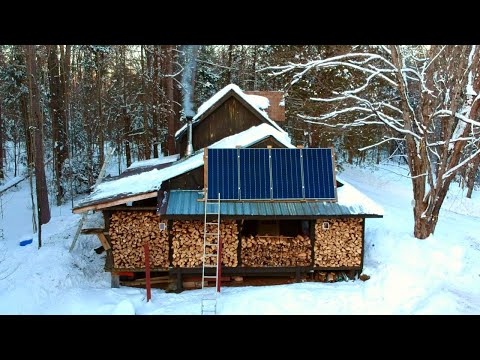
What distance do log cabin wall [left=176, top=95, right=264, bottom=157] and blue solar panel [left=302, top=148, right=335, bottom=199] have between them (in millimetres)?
3318

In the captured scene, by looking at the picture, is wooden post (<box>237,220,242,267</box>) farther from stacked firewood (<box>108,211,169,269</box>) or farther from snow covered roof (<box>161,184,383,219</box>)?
stacked firewood (<box>108,211,169,269</box>)

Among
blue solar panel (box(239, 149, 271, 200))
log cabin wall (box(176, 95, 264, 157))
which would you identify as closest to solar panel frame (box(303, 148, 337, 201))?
blue solar panel (box(239, 149, 271, 200))

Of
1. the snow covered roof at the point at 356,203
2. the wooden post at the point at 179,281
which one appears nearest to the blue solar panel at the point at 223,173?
the wooden post at the point at 179,281

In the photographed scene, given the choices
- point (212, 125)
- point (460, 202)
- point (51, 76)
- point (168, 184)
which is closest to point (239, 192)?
point (168, 184)

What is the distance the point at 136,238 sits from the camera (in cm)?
1002

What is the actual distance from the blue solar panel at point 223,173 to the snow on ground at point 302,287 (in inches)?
101

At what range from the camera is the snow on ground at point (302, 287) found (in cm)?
762

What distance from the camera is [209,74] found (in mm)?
25406

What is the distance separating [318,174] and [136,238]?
5374 millimetres

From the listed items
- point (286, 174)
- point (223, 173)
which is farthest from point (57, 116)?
point (286, 174)

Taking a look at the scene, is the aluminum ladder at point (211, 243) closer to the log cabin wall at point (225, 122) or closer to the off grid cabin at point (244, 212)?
the off grid cabin at point (244, 212)

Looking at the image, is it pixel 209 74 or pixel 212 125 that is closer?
pixel 212 125

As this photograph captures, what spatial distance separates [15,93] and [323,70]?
18998mm
